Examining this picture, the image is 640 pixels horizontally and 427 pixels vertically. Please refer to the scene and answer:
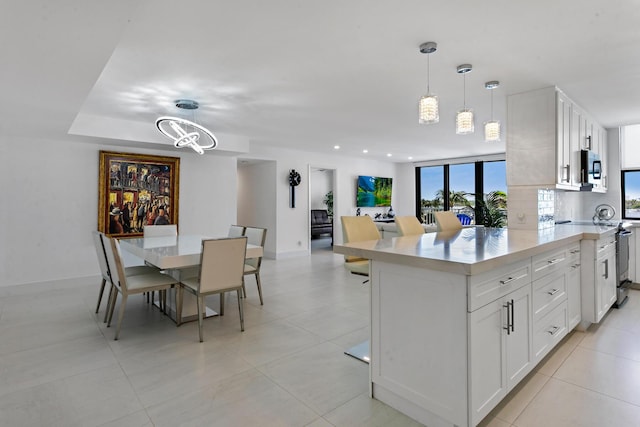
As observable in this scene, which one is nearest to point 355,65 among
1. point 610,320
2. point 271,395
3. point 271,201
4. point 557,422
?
point 271,395

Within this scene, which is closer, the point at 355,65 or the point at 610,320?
the point at 355,65

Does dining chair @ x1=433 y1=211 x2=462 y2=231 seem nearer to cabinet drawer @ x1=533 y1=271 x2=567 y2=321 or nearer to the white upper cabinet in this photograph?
the white upper cabinet

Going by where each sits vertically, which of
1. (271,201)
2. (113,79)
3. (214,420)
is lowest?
(214,420)

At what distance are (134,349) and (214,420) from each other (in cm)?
129

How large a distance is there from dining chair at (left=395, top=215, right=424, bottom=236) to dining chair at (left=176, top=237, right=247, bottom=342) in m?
1.47

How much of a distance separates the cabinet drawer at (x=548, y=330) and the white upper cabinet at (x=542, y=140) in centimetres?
138

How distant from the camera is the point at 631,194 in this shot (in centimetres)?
519

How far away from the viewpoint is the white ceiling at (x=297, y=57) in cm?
198

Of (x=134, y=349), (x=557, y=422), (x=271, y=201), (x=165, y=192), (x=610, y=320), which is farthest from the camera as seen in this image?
(x=271, y=201)

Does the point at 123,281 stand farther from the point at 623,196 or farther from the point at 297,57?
the point at 623,196

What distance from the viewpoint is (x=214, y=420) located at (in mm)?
1836

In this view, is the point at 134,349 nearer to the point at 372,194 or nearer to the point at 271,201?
the point at 271,201

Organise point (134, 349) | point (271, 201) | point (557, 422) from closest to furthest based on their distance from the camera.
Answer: point (557, 422), point (134, 349), point (271, 201)

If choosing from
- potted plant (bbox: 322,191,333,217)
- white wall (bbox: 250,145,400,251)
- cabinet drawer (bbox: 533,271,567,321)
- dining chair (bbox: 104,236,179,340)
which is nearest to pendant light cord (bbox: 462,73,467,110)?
cabinet drawer (bbox: 533,271,567,321)
